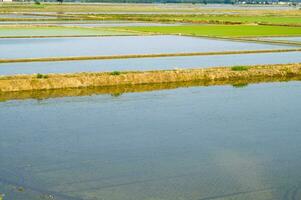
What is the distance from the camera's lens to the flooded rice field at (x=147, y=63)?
42.5 feet

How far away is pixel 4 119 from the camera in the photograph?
867cm

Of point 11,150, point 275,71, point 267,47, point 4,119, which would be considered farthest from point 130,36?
point 11,150

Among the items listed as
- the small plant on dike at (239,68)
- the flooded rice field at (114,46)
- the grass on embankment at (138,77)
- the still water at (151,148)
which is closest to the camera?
the still water at (151,148)

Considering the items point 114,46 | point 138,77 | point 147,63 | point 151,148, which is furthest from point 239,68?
point 151,148

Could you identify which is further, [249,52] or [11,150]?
[249,52]

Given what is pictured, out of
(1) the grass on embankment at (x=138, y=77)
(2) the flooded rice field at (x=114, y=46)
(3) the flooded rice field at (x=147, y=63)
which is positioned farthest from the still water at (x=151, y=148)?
(2) the flooded rice field at (x=114, y=46)

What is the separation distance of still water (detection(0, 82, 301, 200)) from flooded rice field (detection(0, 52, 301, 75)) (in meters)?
2.55

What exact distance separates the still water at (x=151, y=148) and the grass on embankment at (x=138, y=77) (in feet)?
3.51

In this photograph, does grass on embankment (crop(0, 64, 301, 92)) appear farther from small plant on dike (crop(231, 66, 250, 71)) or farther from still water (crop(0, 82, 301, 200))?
still water (crop(0, 82, 301, 200))

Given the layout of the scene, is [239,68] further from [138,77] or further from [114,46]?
[114,46]

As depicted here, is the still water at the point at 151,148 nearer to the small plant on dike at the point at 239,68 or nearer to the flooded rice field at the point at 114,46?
the small plant on dike at the point at 239,68

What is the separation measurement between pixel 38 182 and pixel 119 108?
3.99 m

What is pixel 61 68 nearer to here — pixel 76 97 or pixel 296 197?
pixel 76 97

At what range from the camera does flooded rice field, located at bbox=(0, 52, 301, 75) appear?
510 inches
